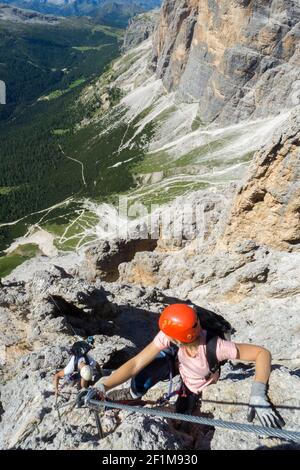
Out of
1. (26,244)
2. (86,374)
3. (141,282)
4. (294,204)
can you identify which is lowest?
(26,244)

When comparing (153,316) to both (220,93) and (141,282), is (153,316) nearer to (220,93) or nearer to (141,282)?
(141,282)

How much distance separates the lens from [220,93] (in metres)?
164

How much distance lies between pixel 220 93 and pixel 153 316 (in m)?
152

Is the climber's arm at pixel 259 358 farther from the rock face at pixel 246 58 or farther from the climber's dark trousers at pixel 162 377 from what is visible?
the rock face at pixel 246 58

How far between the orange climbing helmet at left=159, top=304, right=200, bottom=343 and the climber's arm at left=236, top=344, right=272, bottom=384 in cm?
105

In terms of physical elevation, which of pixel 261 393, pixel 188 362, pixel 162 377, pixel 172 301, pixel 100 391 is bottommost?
pixel 172 301

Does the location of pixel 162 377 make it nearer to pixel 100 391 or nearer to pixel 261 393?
pixel 100 391

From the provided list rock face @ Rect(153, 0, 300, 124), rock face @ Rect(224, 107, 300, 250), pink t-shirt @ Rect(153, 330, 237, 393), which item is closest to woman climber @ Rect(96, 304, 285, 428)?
pink t-shirt @ Rect(153, 330, 237, 393)

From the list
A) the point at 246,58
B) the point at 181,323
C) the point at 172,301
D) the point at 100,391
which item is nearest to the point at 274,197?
the point at 172,301

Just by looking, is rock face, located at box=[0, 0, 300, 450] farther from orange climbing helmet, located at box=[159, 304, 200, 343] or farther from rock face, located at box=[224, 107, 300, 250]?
orange climbing helmet, located at box=[159, 304, 200, 343]

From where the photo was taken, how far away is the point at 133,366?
919cm

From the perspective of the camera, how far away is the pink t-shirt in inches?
352

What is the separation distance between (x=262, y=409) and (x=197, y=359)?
171cm

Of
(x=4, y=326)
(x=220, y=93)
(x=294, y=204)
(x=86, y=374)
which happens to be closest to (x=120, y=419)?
(x=86, y=374)
